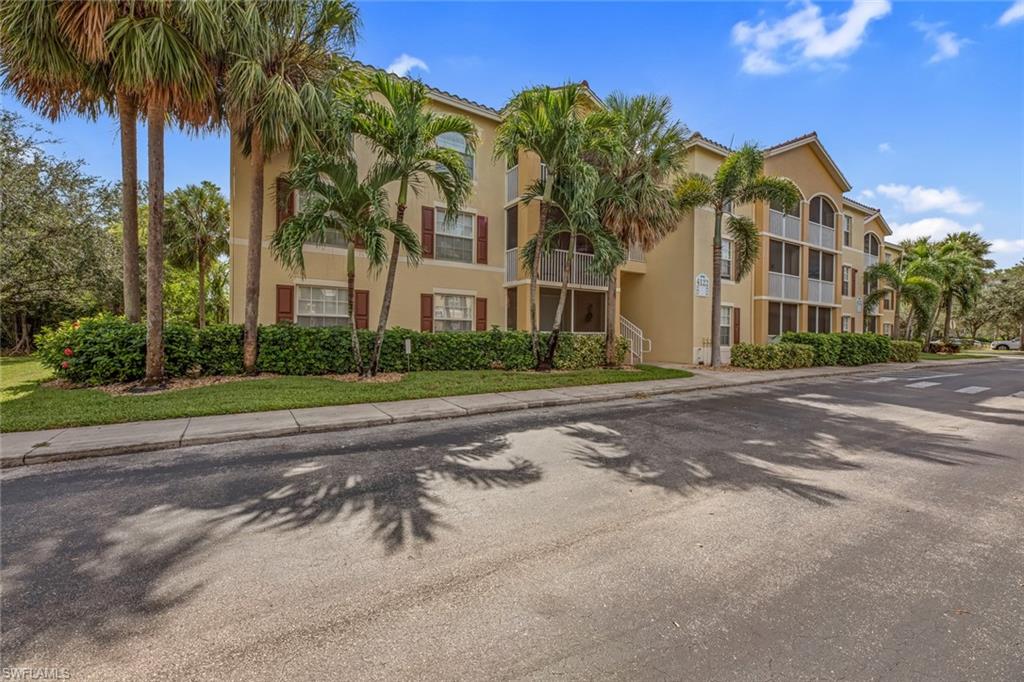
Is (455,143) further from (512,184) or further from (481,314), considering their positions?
(481,314)

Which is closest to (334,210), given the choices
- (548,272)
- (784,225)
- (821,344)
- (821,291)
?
(548,272)

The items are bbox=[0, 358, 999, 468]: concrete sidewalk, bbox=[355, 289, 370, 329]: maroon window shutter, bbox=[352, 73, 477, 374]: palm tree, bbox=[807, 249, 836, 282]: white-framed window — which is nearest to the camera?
bbox=[0, 358, 999, 468]: concrete sidewalk

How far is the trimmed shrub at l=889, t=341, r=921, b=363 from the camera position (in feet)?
78.7

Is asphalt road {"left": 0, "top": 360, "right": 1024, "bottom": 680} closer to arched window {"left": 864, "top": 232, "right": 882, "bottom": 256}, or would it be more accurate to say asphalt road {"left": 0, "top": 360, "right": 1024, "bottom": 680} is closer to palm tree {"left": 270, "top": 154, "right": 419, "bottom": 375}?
palm tree {"left": 270, "top": 154, "right": 419, "bottom": 375}

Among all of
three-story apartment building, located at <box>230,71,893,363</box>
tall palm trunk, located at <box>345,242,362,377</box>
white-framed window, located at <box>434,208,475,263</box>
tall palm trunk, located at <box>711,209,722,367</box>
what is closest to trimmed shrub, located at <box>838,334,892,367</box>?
three-story apartment building, located at <box>230,71,893,363</box>

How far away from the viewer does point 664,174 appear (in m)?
15.5

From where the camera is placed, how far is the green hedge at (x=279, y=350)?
33.7 ft

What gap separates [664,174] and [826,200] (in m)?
15.3

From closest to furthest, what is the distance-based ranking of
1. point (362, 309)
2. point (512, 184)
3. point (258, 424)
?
1. point (258, 424)
2. point (362, 309)
3. point (512, 184)

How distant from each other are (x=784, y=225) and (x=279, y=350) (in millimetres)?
23328

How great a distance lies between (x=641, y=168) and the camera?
15.1 m

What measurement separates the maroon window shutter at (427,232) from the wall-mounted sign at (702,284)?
37.4 ft

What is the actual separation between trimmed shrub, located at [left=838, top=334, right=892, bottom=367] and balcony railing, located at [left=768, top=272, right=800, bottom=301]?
2.96 metres

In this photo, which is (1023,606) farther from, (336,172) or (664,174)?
(664,174)
